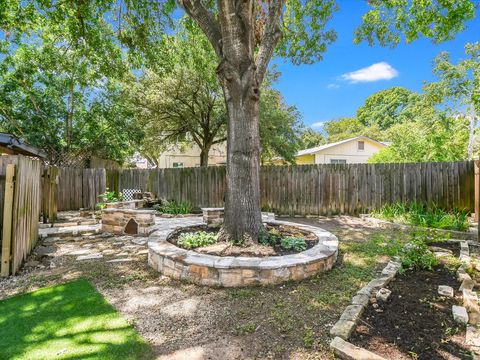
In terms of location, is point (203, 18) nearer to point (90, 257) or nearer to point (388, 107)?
point (90, 257)

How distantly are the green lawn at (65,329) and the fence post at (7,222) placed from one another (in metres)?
0.81

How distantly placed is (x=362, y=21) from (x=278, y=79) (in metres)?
7.36

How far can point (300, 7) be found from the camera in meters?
7.28

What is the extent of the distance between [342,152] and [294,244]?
18.0 meters

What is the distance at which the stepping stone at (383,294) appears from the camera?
9.33ft

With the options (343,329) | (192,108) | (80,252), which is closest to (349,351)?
(343,329)

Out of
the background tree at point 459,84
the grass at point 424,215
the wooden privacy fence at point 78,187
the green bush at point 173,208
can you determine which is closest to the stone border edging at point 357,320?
the grass at point 424,215

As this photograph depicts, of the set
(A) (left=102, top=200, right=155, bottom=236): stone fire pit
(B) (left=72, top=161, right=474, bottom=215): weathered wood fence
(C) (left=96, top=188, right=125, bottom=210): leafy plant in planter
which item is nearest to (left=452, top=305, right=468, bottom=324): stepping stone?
(A) (left=102, top=200, right=155, bottom=236): stone fire pit

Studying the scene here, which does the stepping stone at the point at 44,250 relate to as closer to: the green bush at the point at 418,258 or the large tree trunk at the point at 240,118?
the large tree trunk at the point at 240,118

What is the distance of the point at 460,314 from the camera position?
2.44 metres

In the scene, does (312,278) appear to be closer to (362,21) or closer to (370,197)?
(370,197)

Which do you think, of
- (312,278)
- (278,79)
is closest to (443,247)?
(312,278)

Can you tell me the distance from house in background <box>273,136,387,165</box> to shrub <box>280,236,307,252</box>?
15514 mm

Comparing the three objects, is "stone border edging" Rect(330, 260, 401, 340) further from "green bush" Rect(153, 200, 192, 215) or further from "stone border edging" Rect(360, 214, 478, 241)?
"green bush" Rect(153, 200, 192, 215)
